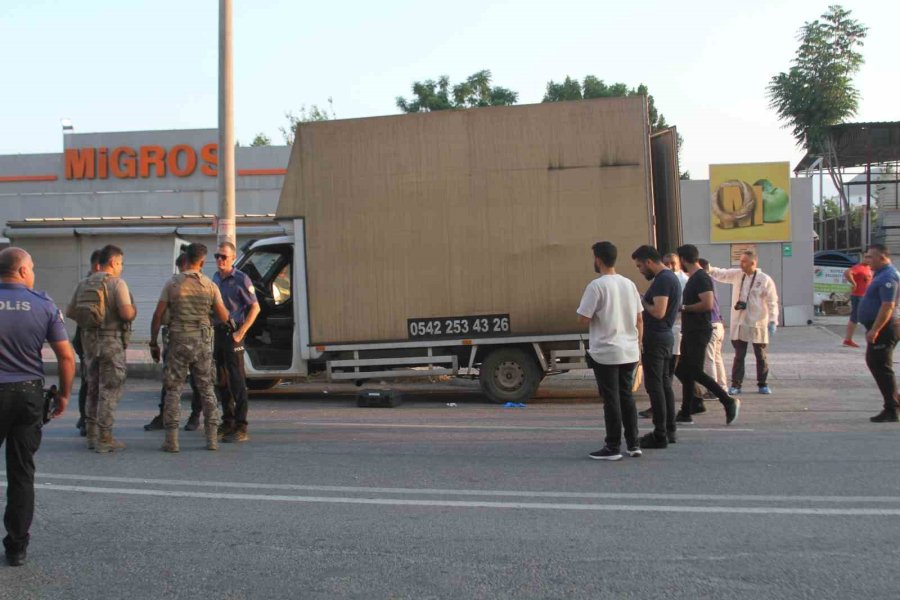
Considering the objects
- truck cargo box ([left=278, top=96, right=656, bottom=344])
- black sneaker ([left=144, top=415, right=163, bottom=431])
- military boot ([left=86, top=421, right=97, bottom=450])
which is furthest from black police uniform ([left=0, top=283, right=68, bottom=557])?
truck cargo box ([left=278, top=96, right=656, bottom=344])

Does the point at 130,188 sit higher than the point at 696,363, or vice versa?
the point at 130,188

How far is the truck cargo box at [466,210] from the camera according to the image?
10.4 m

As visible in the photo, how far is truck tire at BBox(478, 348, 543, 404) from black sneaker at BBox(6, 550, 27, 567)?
681 cm

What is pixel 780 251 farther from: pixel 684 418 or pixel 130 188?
pixel 130 188

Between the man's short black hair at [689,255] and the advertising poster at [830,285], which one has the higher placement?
the man's short black hair at [689,255]

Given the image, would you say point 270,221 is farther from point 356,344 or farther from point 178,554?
point 178,554

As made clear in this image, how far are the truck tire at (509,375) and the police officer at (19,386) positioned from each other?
666 cm

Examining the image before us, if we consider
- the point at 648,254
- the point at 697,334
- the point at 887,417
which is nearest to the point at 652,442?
the point at 697,334

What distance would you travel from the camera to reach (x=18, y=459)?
4.59 metres

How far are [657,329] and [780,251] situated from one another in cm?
1592

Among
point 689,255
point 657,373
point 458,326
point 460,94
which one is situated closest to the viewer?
point 657,373

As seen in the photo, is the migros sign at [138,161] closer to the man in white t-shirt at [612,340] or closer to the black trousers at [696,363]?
the black trousers at [696,363]

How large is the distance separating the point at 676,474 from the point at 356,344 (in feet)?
16.8

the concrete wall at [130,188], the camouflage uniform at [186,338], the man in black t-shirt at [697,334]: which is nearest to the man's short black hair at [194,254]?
the camouflage uniform at [186,338]
